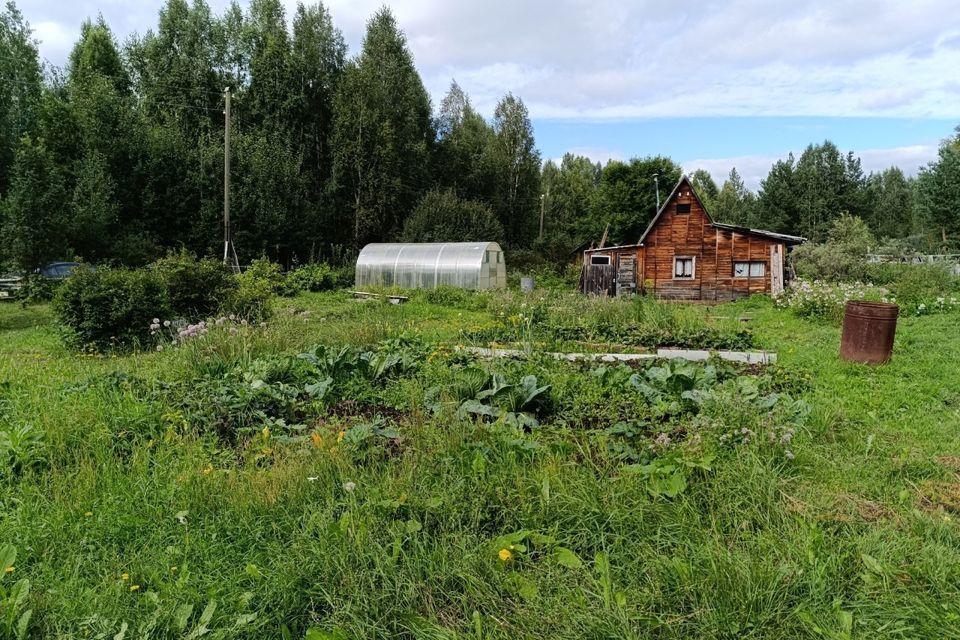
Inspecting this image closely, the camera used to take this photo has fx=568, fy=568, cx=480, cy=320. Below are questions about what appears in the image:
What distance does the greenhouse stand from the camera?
829 inches

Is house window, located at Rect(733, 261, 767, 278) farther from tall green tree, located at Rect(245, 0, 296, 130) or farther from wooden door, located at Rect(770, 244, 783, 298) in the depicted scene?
tall green tree, located at Rect(245, 0, 296, 130)

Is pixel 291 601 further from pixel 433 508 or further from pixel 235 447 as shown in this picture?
pixel 235 447

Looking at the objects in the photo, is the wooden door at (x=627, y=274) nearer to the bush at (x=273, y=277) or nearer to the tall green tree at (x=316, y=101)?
the bush at (x=273, y=277)

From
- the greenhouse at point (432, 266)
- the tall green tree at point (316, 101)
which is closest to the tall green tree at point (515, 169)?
the tall green tree at point (316, 101)

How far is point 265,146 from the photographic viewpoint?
27.1 meters

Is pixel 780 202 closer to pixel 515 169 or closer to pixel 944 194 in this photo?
pixel 944 194

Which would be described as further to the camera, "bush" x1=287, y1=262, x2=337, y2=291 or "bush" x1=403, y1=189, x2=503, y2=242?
"bush" x1=403, y1=189, x2=503, y2=242

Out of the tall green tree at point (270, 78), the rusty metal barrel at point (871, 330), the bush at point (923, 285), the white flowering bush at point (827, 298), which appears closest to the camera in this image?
the rusty metal barrel at point (871, 330)

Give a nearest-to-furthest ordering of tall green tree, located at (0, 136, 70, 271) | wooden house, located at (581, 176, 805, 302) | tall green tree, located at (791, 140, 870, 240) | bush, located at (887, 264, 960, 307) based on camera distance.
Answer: bush, located at (887, 264, 960, 307), tall green tree, located at (0, 136, 70, 271), wooden house, located at (581, 176, 805, 302), tall green tree, located at (791, 140, 870, 240)

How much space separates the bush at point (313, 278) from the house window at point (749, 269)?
15.0 m

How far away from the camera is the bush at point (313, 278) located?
21.2 metres

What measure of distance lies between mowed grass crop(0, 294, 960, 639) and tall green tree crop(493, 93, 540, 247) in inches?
1409

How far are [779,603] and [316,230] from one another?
2954 centimetres

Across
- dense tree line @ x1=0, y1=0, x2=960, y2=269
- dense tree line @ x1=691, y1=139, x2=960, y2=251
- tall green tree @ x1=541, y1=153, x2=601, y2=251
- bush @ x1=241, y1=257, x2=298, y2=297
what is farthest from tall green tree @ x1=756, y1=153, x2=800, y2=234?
bush @ x1=241, y1=257, x2=298, y2=297
